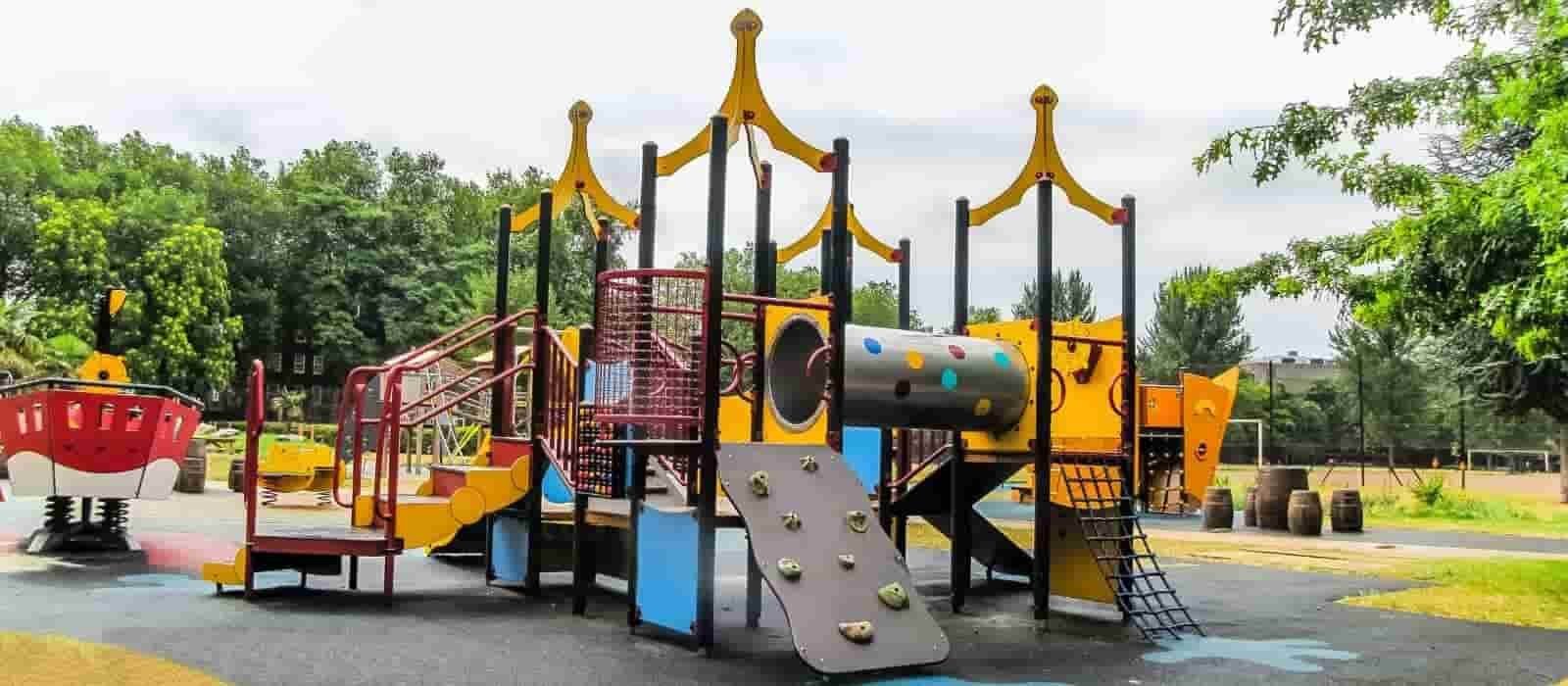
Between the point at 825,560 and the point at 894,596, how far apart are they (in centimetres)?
43

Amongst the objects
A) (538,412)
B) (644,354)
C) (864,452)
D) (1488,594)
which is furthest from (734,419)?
(1488,594)

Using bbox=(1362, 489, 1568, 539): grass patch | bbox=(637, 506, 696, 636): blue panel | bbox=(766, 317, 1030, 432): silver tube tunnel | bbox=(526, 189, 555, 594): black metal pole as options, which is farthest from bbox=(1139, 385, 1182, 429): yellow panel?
bbox=(637, 506, 696, 636): blue panel

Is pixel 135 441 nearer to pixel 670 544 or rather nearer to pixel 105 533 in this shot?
pixel 105 533

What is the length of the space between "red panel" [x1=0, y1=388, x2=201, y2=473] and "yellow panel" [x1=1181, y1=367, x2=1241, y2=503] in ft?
51.6

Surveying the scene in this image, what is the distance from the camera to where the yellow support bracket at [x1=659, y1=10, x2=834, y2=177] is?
817cm

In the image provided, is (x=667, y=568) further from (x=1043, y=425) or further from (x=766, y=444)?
(x=1043, y=425)

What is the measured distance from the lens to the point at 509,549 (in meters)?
10.2

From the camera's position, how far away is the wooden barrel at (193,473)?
20.4 meters

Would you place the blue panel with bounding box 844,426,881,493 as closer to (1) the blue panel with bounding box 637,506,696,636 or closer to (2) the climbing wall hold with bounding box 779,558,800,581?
(1) the blue panel with bounding box 637,506,696,636

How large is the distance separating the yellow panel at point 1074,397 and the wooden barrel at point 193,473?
15271 millimetres

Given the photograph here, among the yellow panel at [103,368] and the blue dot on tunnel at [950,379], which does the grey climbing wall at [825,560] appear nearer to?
the blue dot on tunnel at [950,379]

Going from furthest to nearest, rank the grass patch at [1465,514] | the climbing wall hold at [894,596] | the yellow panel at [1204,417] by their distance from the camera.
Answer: the yellow panel at [1204,417], the grass patch at [1465,514], the climbing wall hold at [894,596]

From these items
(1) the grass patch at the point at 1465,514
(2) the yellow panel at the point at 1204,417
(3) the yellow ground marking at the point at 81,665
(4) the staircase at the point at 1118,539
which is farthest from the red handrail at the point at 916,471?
(1) the grass patch at the point at 1465,514

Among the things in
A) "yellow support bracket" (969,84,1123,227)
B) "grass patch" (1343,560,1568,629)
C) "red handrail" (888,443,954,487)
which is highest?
"yellow support bracket" (969,84,1123,227)
